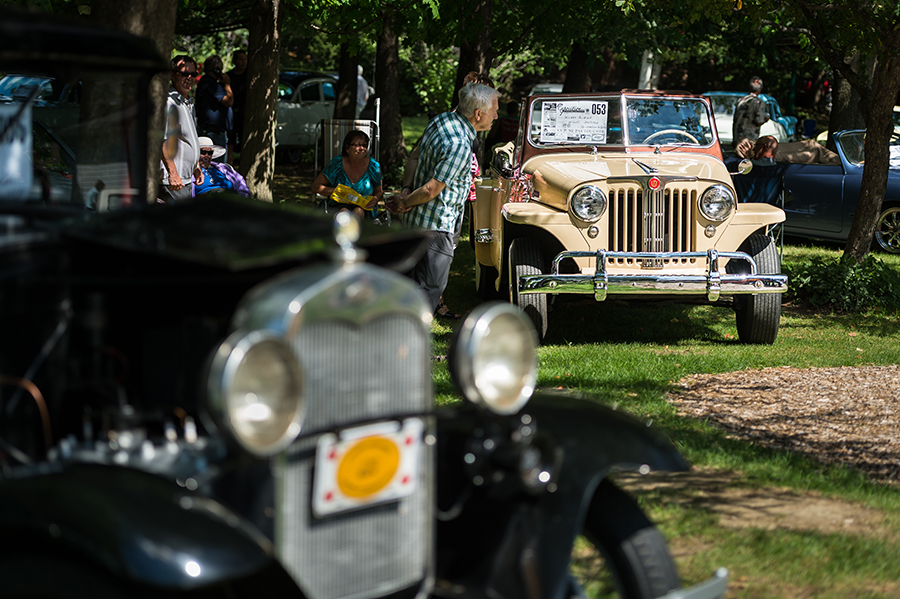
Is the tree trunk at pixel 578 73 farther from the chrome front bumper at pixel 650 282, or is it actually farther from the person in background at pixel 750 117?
the chrome front bumper at pixel 650 282

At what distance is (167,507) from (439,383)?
388cm

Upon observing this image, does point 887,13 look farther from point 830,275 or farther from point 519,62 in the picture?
point 519,62

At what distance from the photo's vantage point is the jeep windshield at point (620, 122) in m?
8.38

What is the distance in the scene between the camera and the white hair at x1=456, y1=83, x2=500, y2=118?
6.24 metres

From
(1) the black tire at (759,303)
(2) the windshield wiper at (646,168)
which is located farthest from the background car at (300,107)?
(1) the black tire at (759,303)

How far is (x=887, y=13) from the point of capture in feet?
29.8

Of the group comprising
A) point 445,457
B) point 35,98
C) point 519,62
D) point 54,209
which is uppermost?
point 519,62

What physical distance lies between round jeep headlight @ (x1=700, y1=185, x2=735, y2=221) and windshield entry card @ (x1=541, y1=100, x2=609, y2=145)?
4.55 feet

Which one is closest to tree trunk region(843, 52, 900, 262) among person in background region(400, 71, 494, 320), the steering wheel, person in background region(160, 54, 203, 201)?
the steering wheel

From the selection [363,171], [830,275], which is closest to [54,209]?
[363,171]

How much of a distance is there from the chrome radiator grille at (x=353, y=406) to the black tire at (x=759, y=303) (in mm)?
5407

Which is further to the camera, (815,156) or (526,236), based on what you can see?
(815,156)

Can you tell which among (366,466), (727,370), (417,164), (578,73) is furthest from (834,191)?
(366,466)

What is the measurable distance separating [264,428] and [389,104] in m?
15.7
